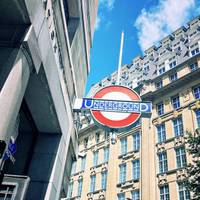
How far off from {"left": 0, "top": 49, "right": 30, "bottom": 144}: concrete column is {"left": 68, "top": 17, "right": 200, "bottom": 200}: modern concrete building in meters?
19.5

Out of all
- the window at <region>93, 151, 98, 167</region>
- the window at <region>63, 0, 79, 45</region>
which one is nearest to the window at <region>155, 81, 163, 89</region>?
the window at <region>93, 151, 98, 167</region>

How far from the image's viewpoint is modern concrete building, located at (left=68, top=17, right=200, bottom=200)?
24875mm

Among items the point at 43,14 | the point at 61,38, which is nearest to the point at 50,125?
the point at 61,38

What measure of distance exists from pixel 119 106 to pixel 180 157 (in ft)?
66.1

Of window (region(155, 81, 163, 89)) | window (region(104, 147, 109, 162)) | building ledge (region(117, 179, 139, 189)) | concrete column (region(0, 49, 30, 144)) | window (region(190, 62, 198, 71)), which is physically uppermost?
window (region(190, 62, 198, 71))

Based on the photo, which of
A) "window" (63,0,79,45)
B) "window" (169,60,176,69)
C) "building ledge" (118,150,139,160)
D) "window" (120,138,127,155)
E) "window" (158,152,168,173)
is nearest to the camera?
"window" (63,0,79,45)

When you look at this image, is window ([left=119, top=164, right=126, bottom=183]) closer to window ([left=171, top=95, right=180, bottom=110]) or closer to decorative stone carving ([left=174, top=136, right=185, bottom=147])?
→ decorative stone carving ([left=174, top=136, right=185, bottom=147])

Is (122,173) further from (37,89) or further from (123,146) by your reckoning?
(37,89)

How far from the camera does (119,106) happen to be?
253 inches

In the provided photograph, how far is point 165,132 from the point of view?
90.4 feet

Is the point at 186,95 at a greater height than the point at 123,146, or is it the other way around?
the point at 186,95

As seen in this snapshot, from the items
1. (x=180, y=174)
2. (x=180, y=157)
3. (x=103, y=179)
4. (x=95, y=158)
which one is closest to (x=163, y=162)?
(x=180, y=157)

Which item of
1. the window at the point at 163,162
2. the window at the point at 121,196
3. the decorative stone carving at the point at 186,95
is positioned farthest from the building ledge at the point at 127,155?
the decorative stone carving at the point at 186,95

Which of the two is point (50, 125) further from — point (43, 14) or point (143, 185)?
point (143, 185)
